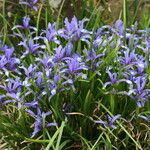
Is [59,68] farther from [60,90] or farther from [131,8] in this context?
[131,8]

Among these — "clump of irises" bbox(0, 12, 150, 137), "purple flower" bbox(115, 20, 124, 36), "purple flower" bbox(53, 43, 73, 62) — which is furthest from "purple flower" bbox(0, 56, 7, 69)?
"purple flower" bbox(115, 20, 124, 36)

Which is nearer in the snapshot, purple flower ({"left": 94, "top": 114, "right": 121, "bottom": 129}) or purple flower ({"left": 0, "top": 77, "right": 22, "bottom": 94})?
purple flower ({"left": 94, "top": 114, "right": 121, "bottom": 129})

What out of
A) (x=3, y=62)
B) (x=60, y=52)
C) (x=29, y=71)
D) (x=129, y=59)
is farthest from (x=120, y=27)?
(x=3, y=62)

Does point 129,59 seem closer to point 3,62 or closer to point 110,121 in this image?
point 110,121

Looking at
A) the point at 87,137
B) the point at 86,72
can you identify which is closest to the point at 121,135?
the point at 87,137

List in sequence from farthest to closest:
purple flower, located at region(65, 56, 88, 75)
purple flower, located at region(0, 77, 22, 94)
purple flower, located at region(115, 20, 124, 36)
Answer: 1. purple flower, located at region(115, 20, 124, 36)
2. purple flower, located at region(0, 77, 22, 94)
3. purple flower, located at region(65, 56, 88, 75)

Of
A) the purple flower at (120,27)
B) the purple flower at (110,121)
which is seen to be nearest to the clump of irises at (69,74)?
the purple flower at (110,121)

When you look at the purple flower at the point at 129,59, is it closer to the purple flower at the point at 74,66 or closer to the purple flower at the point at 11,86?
the purple flower at the point at 74,66

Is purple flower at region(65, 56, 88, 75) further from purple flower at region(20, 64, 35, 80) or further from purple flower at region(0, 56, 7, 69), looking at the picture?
purple flower at region(0, 56, 7, 69)

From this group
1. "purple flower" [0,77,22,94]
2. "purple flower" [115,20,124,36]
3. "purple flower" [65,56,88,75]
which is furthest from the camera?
"purple flower" [115,20,124,36]

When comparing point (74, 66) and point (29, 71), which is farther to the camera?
point (29, 71)

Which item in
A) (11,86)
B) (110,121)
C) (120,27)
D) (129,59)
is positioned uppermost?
(120,27)
